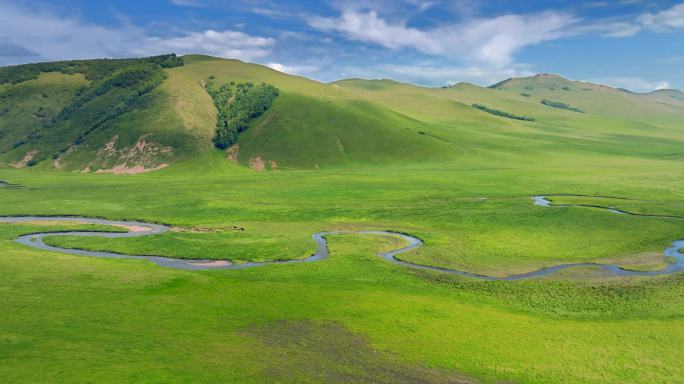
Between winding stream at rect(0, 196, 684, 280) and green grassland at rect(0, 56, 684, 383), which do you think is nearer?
green grassland at rect(0, 56, 684, 383)

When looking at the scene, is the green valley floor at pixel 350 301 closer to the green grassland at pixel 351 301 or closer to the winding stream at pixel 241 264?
the green grassland at pixel 351 301

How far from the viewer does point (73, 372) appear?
122 feet

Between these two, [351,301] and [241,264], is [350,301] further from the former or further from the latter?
[241,264]

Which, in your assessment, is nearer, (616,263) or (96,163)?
(616,263)

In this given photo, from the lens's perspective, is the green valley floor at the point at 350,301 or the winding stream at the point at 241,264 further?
the winding stream at the point at 241,264

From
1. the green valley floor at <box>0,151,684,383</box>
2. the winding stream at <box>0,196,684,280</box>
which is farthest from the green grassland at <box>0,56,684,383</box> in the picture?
the winding stream at <box>0,196,684,280</box>

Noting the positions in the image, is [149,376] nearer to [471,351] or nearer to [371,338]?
[371,338]

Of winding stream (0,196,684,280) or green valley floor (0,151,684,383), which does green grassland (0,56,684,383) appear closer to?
green valley floor (0,151,684,383)

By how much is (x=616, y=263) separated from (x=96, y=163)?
7401 inches

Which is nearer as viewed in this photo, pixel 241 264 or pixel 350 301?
pixel 350 301

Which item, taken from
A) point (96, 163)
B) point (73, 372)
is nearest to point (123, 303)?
point (73, 372)

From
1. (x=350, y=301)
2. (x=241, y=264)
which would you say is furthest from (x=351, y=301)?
(x=241, y=264)

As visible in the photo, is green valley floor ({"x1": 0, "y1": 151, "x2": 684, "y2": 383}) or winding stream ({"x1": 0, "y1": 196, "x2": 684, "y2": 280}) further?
winding stream ({"x1": 0, "y1": 196, "x2": 684, "y2": 280})

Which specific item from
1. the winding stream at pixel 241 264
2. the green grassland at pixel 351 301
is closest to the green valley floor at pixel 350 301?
the green grassland at pixel 351 301
